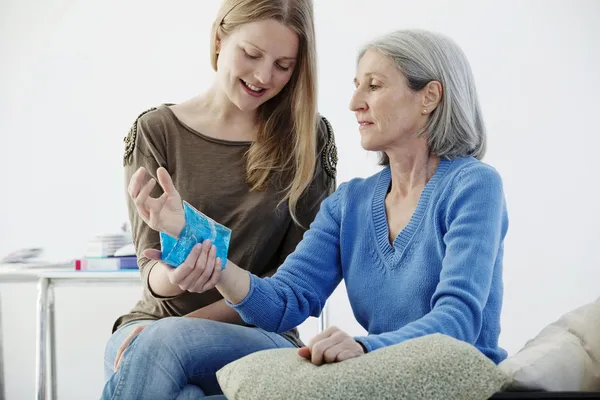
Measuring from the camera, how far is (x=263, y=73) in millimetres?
1633

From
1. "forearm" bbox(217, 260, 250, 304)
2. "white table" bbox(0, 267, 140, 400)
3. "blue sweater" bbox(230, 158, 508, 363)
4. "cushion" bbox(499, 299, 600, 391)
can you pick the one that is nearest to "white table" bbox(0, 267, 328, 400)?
"white table" bbox(0, 267, 140, 400)

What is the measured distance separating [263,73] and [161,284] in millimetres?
484

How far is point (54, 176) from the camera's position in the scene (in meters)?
3.67

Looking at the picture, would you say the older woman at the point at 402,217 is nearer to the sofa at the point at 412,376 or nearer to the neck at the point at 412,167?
the neck at the point at 412,167

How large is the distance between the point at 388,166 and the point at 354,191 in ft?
0.29

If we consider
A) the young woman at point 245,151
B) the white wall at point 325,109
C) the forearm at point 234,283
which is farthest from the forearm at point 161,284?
the white wall at point 325,109

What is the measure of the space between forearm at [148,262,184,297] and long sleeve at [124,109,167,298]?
0.08m

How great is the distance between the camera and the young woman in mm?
1643

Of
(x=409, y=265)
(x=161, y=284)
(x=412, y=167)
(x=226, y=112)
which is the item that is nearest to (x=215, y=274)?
(x=161, y=284)

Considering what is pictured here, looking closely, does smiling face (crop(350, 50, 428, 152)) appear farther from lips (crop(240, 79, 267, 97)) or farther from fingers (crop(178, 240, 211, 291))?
fingers (crop(178, 240, 211, 291))

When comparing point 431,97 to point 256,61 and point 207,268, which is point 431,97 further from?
point 207,268

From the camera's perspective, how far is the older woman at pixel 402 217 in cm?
136

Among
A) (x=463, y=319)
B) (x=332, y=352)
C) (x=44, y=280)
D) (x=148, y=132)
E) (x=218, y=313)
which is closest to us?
(x=332, y=352)

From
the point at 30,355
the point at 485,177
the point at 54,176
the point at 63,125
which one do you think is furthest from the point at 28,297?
the point at 485,177
